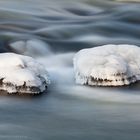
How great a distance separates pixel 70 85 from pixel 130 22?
4106 mm

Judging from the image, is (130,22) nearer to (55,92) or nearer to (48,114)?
(55,92)

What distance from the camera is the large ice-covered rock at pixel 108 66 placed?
18.2ft

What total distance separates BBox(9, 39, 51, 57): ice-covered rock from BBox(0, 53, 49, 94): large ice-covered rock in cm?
152

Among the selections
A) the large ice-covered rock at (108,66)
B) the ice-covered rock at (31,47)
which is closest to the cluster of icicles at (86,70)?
the large ice-covered rock at (108,66)

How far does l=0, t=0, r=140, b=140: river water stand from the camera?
175 inches

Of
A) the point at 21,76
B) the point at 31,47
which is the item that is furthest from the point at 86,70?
the point at 31,47

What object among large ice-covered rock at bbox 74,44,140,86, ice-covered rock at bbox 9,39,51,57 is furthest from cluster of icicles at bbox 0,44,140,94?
ice-covered rock at bbox 9,39,51,57

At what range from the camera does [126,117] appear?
188 inches

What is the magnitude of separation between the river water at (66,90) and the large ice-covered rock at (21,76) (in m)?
0.09

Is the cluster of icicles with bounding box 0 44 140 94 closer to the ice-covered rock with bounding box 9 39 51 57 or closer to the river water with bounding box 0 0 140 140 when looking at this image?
the river water with bounding box 0 0 140 140

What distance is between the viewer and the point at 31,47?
24.1 ft

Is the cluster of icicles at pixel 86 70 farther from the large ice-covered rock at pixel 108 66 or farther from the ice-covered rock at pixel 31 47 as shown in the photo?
the ice-covered rock at pixel 31 47

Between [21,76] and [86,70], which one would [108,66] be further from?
[21,76]

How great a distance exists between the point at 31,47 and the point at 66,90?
1852 mm
